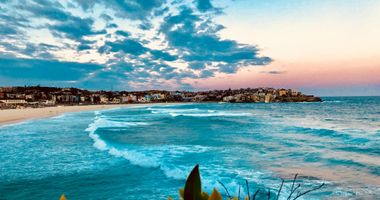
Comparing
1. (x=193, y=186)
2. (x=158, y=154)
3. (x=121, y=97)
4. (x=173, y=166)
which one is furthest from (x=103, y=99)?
(x=193, y=186)

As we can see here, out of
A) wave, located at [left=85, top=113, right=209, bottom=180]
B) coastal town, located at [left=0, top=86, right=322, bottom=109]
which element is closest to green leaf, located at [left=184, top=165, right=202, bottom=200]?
wave, located at [left=85, top=113, right=209, bottom=180]

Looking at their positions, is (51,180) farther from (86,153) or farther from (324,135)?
(324,135)

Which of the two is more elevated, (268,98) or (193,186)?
(193,186)

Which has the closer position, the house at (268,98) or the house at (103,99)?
the house at (268,98)

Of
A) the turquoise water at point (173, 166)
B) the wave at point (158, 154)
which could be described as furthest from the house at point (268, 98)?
the wave at point (158, 154)

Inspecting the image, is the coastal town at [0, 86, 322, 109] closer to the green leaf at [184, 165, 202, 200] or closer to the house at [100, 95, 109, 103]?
the house at [100, 95, 109, 103]

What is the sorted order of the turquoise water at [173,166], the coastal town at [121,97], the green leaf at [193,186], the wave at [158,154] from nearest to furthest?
the green leaf at [193,186], the turquoise water at [173,166], the wave at [158,154], the coastal town at [121,97]

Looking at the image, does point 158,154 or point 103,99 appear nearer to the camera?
point 158,154

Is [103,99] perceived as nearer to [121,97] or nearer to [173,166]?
[121,97]

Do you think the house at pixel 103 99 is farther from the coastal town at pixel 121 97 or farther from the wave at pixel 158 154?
the wave at pixel 158 154

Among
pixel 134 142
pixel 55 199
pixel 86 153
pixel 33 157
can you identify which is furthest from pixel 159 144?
pixel 55 199
